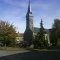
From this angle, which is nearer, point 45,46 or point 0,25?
point 45,46

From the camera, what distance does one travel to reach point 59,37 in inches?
3376

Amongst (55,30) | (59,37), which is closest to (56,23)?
(55,30)

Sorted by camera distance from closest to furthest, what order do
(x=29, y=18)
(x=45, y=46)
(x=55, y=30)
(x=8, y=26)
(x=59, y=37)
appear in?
(x=45, y=46) < (x=8, y=26) < (x=59, y=37) < (x=55, y=30) < (x=29, y=18)

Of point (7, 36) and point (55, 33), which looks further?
point (55, 33)

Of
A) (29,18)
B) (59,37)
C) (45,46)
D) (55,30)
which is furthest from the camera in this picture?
(29,18)

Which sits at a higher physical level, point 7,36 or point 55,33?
point 55,33

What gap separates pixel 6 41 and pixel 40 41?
9.42 meters

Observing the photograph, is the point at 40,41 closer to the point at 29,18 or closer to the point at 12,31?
the point at 12,31

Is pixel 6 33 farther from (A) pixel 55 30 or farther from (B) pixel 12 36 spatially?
(A) pixel 55 30

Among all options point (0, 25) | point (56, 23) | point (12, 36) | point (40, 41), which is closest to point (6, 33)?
point (12, 36)

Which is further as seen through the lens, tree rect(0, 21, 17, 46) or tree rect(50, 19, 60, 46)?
tree rect(50, 19, 60, 46)

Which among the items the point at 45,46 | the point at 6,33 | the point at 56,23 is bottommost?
the point at 45,46

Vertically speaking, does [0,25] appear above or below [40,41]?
above

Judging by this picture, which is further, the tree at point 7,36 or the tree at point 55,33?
the tree at point 55,33
